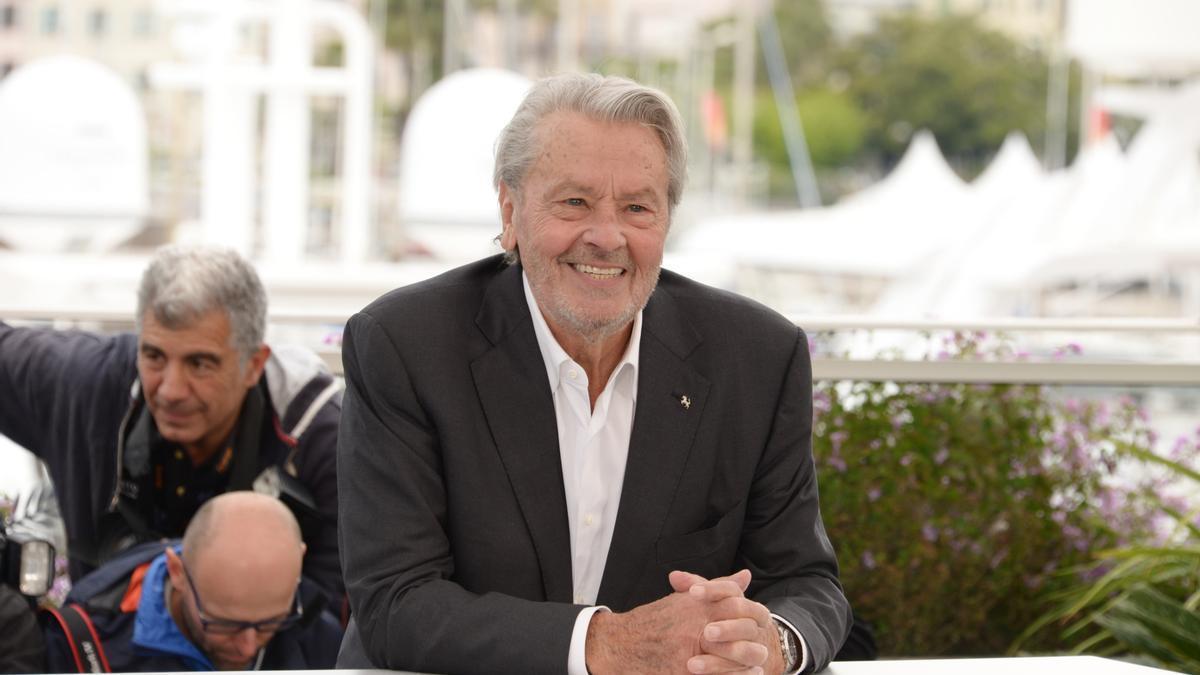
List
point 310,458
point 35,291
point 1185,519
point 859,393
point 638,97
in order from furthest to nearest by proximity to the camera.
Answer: point 35,291 < point 859,393 < point 1185,519 < point 310,458 < point 638,97

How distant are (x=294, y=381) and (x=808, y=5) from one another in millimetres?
60900

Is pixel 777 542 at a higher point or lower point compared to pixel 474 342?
lower

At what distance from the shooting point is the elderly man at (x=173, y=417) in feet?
10.0

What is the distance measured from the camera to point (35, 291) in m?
9.32

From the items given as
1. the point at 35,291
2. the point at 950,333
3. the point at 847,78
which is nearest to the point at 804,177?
the point at 847,78

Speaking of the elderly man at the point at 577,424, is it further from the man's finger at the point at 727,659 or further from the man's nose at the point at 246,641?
the man's nose at the point at 246,641

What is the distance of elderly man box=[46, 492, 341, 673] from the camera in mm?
2625

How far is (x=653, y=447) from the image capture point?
6.95 ft

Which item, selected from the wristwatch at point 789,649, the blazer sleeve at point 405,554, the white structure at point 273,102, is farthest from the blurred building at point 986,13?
the wristwatch at point 789,649

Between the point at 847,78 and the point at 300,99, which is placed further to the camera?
the point at 847,78

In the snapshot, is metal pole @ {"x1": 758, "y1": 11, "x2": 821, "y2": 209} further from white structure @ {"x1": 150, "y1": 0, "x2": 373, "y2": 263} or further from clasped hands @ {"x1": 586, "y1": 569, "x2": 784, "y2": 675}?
clasped hands @ {"x1": 586, "y1": 569, "x2": 784, "y2": 675}

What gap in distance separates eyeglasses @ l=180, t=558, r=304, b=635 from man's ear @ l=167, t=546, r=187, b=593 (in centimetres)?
1

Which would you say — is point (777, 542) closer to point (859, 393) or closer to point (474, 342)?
point (474, 342)

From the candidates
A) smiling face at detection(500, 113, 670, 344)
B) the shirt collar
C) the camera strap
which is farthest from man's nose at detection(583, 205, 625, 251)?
the camera strap
